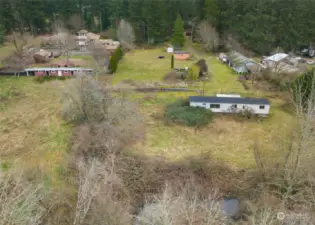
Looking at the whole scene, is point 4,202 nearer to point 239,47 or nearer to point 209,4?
point 239,47

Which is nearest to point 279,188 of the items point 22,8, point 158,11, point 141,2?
point 158,11

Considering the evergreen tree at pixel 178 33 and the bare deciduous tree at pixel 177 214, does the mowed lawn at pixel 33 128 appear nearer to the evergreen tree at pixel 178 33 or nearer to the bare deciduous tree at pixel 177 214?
the bare deciduous tree at pixel 177 214

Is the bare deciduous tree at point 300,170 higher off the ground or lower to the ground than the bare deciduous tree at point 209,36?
lower

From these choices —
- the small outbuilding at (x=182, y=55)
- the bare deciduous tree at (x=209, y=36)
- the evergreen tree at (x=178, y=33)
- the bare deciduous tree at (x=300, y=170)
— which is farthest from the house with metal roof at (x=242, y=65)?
the bare deciduous tree at (x=300, y=170)

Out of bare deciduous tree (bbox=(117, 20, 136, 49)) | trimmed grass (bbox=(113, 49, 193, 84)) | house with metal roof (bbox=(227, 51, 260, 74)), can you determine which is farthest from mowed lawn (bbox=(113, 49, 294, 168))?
bare deciduous tree (bbox=(117, 20, 136, 49))

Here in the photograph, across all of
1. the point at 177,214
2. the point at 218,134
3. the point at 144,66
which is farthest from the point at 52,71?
the point at 177,214

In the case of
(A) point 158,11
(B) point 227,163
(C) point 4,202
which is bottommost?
(B) point 227,163
